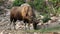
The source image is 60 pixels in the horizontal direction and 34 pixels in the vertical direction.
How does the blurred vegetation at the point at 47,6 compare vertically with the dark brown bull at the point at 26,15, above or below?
below

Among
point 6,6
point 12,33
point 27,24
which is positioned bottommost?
point 6,6

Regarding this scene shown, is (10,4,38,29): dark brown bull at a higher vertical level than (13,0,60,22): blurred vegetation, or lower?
higher

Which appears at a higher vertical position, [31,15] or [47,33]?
[47,33]

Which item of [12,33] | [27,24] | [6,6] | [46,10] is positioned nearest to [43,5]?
[46,10]

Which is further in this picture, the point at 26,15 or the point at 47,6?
the point at 47,6

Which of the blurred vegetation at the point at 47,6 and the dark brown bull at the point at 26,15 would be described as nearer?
the dark brown bull at the point at 26,15

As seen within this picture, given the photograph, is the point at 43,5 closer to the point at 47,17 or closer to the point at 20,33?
the point at 47,17

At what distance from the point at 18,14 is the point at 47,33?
457 cm

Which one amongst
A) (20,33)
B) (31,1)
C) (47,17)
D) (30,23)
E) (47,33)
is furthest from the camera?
(31,1)

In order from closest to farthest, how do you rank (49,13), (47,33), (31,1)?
1. (47,33)
2. (49,13)
3. (31,1)

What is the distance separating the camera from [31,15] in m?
9.56

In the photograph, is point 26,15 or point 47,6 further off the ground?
point 26,15

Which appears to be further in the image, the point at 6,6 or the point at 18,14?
the point at 6,6

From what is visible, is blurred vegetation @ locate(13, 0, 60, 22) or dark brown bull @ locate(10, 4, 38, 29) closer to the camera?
dark brown bull @ locate(10, 4, 38, 29)
